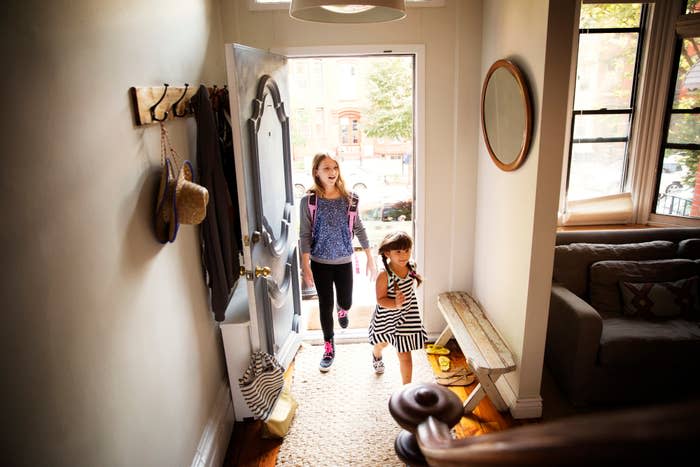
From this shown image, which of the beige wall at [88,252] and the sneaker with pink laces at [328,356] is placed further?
the sneaker with pink laces at [328,356]

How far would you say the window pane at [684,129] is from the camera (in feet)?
10.7

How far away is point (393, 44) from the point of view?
290cm

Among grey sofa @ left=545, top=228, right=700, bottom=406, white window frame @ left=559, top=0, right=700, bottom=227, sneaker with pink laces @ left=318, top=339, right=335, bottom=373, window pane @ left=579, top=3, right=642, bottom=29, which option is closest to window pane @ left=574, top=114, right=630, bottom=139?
white window frame @ left=559, top=0, right=700, bottom=227

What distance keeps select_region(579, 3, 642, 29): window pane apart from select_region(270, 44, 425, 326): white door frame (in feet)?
4.30

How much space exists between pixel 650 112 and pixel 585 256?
4.28 ft

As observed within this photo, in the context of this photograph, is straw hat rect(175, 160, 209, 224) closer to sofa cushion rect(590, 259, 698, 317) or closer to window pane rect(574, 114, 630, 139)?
sofa cushion rect(590, 259, 698, 317)

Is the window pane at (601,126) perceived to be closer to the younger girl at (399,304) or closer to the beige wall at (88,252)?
the younger girl at (399,304)

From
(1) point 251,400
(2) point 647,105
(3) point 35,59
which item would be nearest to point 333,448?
(1) point 251,400

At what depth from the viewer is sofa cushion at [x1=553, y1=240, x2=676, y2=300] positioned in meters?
2.92

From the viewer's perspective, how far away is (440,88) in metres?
2.99

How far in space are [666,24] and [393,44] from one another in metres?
1.98

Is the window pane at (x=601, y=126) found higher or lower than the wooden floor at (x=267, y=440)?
higher

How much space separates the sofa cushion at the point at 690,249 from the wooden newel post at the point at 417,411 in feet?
10.4

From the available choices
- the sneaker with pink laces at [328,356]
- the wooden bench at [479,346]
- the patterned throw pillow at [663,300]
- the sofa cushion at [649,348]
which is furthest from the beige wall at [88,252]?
the patterned throw pillow at [663,300]
